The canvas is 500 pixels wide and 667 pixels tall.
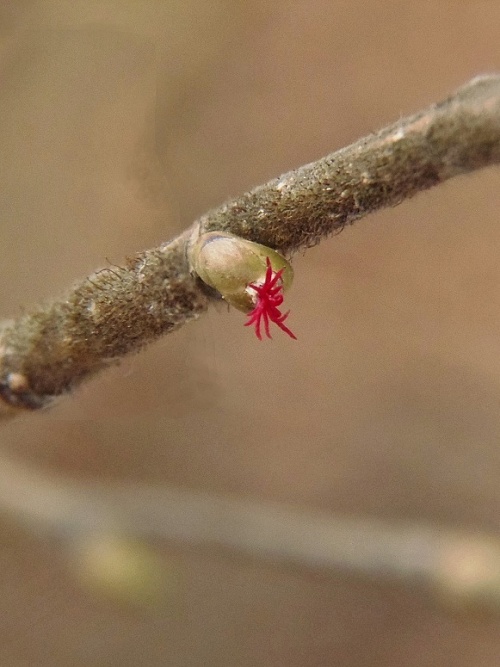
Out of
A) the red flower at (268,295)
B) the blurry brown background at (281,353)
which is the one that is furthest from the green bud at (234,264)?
the blurry brown background at (281,353)

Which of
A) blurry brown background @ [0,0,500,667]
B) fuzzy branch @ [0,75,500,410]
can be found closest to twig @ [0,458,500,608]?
blurry brown background @ [0,0,500,667]

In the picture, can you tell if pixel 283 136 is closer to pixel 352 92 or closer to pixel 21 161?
pixel 352 92

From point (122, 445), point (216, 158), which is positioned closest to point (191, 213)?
point (216, 158)

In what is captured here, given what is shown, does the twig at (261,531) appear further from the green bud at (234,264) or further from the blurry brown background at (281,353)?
the green bud at (234,264)

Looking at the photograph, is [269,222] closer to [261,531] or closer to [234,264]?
[234,264]

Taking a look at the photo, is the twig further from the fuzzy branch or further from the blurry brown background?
the fuzzy branch

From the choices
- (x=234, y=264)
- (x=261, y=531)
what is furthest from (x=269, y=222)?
(x=261, y=531)
